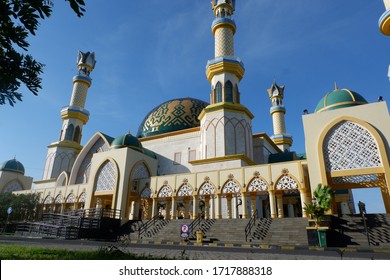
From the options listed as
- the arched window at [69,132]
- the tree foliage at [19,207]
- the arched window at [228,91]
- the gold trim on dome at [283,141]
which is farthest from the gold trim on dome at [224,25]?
the tree foliage at [19,207]

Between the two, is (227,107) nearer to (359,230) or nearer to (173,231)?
(173,231)

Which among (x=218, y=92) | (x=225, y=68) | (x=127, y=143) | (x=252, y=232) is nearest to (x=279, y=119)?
(x=225, y=68)

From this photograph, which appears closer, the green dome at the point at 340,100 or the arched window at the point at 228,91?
the green dome at the point at 340,100

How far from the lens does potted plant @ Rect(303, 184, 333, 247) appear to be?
11.0 metres

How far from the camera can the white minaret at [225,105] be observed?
822 inches

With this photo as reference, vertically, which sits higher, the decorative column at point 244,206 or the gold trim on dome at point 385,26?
the gold trim on dome at point 385,26

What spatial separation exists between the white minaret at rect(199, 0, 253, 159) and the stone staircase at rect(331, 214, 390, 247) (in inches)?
365

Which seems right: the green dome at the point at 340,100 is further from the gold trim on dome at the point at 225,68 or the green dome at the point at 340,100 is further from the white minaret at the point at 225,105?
the gold trim on dome at the point at 225,68

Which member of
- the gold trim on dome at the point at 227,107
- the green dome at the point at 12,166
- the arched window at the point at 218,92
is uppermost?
the arched window at the point at 218,92

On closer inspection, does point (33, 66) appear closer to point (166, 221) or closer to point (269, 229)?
point (269, 229)

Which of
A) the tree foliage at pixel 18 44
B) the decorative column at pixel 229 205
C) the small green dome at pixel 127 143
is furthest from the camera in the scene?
the small green dome at pixel 127 143

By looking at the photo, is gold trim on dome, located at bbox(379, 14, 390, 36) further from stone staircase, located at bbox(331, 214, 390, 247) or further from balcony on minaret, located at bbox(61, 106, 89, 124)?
balcony on minaret, located at bbox(61, 106, 89, 124)

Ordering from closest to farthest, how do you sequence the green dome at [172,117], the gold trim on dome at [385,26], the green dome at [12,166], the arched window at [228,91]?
the gold trim on dome at [385,26] < the arched window at [228,91] < the green dome at [172,117] < the green dome at [12,166]

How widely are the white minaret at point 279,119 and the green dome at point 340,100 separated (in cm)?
1517
